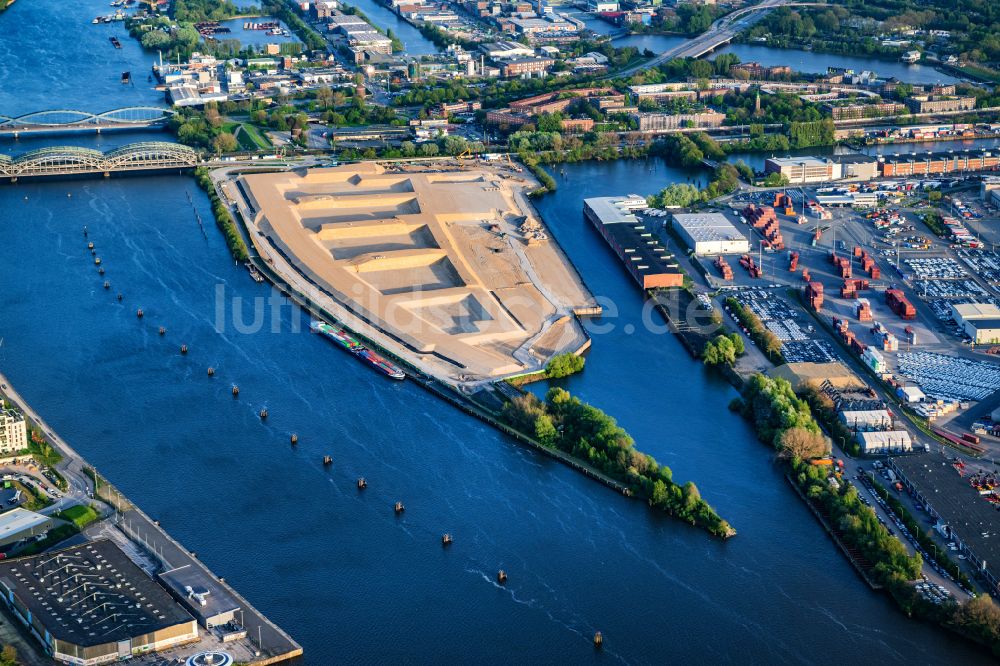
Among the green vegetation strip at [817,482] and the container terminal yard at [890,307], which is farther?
the container terminal yard at [890,307]

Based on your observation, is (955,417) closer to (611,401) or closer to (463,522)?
(611,401)

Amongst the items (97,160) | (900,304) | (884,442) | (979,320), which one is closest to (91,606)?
(884,442)

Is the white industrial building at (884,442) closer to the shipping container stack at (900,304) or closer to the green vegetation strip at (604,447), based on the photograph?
the green vegetation strip at (604,447)

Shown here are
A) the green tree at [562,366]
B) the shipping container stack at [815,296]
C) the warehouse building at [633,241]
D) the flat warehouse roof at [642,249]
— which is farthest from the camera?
the flat warehouse roof at [642,249]

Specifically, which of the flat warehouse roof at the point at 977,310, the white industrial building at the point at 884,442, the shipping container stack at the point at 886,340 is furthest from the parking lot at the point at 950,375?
the white industrial building at the point at 884,442

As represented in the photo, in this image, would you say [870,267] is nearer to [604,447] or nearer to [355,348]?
[604,447]

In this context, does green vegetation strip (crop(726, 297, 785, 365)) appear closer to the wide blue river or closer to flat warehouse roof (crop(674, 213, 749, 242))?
the wide blue river
